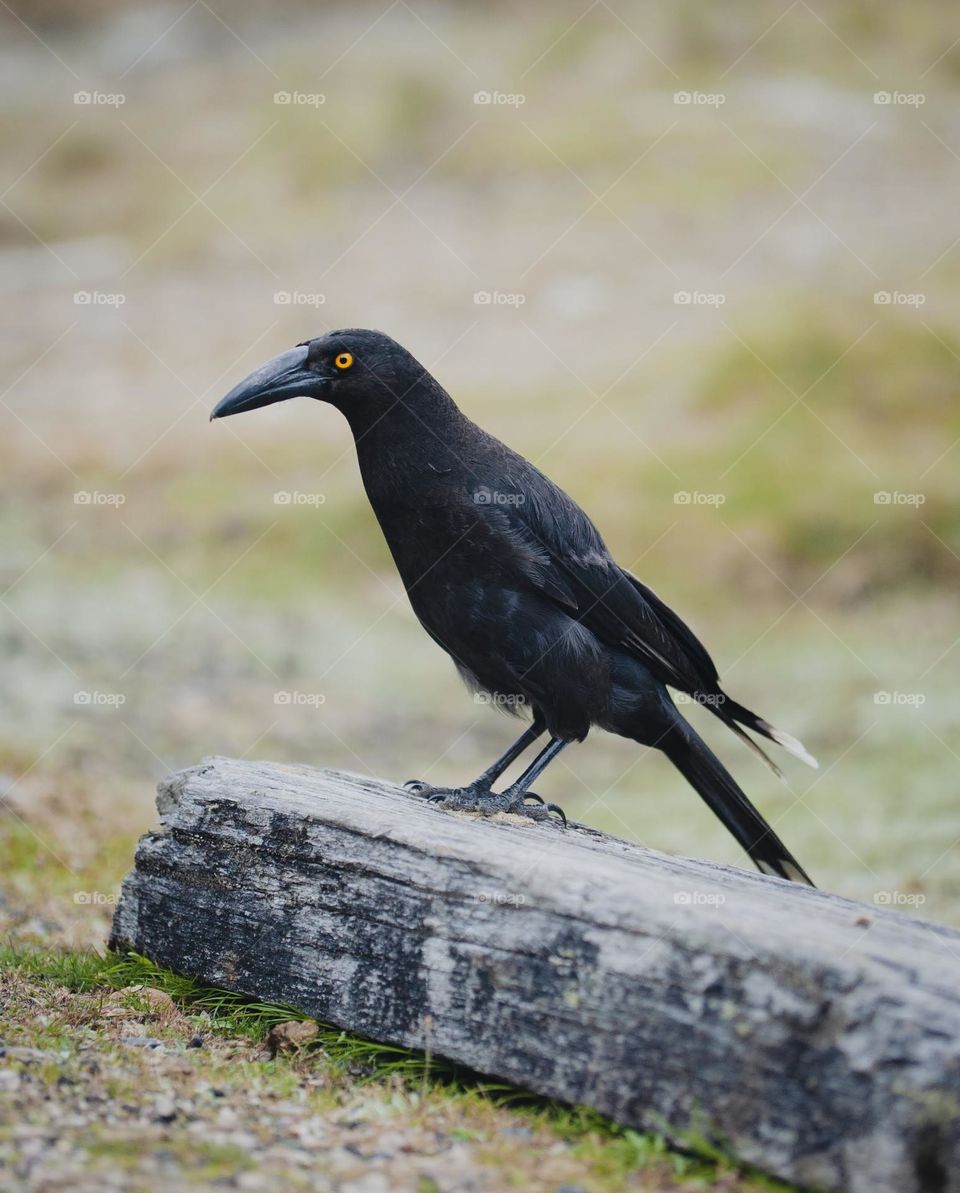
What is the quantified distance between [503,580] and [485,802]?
953 millimetres

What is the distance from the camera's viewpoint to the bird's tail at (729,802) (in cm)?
554

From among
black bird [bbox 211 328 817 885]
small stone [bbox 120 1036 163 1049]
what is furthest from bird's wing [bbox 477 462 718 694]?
small stone [bbox 120 1036 163 1049]

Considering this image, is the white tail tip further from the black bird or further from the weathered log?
the weathered log

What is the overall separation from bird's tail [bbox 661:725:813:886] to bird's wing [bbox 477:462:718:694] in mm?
287

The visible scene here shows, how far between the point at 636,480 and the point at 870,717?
492 centimetres

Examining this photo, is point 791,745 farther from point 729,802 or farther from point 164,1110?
point 164,1110

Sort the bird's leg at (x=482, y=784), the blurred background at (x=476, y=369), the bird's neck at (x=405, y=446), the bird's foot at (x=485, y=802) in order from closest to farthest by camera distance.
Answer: the bird's foot at (x=485, y=802) < the bird's leg at (x=482, y=784) < the bird's neck at (x=405, y=446) < the blurred background at (x=476, y=369)

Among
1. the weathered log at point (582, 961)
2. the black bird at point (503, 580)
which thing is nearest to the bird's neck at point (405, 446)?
the black bird at point (503, 580)

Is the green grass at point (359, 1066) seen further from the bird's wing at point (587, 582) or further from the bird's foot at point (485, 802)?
the bird's wing at point (587, 582)

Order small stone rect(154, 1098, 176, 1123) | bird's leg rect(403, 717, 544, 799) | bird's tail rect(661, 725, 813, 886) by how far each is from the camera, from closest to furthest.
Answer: small stone rect(154, 1098, 176, 1123), bird's leg rect(403, 717, 544, 799), bird's tail rect(661, 725, 813, 886)

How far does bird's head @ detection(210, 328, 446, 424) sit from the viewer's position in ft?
17.7

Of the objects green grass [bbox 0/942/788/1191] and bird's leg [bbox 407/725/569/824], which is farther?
bird's leg [bbox 407/725/569/824]

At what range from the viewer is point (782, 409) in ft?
48.8

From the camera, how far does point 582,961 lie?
152 inches
